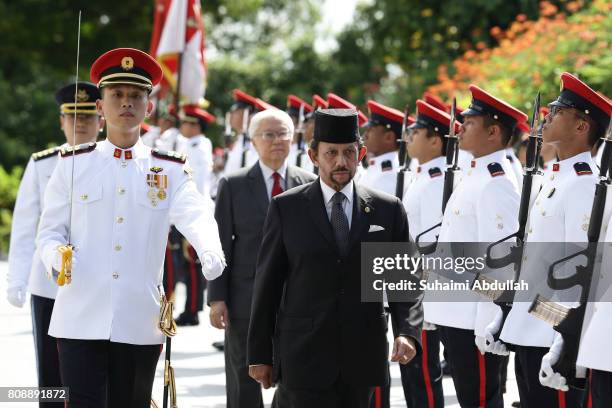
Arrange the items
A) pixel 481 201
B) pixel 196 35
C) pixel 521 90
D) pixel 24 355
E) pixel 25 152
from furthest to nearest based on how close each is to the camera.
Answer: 1. pixel 25 152
2. pixel 196 35
3. pixel 521 90
4. pixel 24 355
5. pixel 481 201

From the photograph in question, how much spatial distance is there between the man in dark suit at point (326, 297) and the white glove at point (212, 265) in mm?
177

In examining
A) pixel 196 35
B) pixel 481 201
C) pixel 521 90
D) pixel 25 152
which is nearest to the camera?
pixel 481 201

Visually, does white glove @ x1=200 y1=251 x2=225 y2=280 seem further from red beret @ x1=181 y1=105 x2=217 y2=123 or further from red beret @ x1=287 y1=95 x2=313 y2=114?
red beret @ x1=181 y1=105 x2=217 y2=123

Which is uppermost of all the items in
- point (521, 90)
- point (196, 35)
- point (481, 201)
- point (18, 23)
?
point (18, 23)

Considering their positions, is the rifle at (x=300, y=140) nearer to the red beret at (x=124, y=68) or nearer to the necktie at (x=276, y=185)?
the necktie at (x=276, y=185)

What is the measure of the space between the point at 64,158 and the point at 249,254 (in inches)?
57.0

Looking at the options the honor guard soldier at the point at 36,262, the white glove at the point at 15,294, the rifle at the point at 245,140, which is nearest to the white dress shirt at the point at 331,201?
the honor guard soldier at the point at 36,262

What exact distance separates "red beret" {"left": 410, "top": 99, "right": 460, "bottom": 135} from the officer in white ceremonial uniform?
111cm

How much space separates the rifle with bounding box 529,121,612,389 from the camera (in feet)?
15.9

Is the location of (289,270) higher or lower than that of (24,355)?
higher

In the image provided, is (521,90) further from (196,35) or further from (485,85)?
(196,35)

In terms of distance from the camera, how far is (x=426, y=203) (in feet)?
25.3

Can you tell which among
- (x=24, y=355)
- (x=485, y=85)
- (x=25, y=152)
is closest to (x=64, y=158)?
(x=24, y=355)

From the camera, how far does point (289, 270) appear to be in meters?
5.02
